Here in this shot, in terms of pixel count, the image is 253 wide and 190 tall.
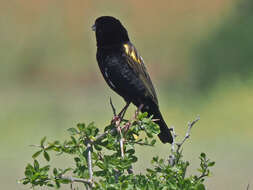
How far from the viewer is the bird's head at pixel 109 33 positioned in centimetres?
399

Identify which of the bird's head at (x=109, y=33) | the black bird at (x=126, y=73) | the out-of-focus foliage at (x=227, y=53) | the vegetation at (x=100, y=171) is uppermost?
the out-of-focus foliage at (x=227, y=53)

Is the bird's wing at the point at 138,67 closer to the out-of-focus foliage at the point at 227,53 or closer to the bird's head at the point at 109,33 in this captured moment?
the bird's head at the point at 109,33

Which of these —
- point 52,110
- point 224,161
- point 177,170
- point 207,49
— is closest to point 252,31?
point 207,49

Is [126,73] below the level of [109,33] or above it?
below

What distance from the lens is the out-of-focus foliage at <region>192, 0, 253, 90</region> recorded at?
1300 cm

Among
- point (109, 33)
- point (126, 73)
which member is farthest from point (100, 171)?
point (109, 33)

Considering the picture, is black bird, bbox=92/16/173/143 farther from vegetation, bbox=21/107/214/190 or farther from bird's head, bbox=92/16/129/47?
vegetation, bbox=21/107/214/190

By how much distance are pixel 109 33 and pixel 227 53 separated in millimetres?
9928

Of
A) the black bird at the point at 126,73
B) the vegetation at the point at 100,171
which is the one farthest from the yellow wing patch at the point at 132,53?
the vegetation at the point at 100,171

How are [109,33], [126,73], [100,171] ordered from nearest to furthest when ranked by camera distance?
[100,171]
[126,73]
[109,33]

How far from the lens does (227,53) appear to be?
1374 cm

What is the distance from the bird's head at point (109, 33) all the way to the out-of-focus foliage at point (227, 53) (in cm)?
872

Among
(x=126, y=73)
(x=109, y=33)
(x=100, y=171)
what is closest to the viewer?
(x=100, y=171)

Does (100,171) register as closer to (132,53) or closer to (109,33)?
(132,53)
